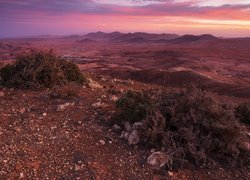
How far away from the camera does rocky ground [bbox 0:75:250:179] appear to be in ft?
17.0

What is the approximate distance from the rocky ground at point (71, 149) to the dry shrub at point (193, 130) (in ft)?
0.74

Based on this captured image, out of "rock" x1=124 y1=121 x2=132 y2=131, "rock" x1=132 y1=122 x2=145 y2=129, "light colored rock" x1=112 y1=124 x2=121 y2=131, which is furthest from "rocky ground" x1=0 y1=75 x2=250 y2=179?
"rock" x1=132 y1=122 x2=145 y2=129

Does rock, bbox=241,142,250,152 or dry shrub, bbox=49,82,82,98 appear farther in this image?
dry shrub, bbox=49,82,82,98

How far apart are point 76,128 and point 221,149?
2.74 meters

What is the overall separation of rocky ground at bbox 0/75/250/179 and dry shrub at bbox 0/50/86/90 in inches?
62.6

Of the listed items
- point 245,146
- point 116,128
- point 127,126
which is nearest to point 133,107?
point 127,126

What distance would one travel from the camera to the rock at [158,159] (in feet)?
17.6

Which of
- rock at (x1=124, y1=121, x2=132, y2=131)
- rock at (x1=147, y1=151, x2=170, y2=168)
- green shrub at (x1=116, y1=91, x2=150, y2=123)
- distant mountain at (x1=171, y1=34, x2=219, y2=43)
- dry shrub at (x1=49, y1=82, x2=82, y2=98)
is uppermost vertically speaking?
green shrub at (x1=116, y1=91, x2=150, y2=123)

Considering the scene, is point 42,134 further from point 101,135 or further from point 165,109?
point 165,109

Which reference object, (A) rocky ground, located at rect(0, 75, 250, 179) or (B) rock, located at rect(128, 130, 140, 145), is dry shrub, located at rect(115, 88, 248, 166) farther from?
(A) rocky ground, located at rect(0, 75, 250, 179)

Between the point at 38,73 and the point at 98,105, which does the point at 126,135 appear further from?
the point at 38,73

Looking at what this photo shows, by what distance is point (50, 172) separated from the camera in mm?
5109

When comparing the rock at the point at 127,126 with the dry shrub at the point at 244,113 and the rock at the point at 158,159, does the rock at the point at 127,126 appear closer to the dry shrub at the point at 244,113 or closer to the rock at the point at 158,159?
the rock at the point at 158,159

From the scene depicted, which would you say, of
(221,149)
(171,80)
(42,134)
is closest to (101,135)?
(42,134)
